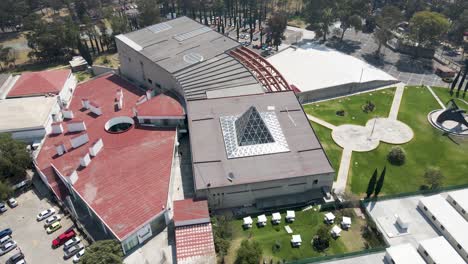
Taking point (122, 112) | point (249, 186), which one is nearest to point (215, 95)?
point (122, 112)

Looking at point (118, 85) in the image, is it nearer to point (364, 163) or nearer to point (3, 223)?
point (3, 223)

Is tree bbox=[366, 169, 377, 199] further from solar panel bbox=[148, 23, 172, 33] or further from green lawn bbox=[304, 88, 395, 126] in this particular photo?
solar panel bbox=[148, 23, 172, 33]

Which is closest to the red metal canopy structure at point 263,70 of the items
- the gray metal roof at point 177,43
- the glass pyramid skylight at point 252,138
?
the gray metal roof at point 177,43

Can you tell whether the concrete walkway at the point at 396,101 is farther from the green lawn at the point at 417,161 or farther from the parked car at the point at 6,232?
the parked car at the point at 6,232

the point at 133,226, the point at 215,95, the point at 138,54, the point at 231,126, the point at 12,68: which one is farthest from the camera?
the point at 12,68

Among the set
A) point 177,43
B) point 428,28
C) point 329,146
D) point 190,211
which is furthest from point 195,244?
point 428,28

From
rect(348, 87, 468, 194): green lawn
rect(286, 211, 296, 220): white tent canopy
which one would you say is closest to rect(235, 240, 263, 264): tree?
rect(286, 211, 296, 220): white tent canopy
